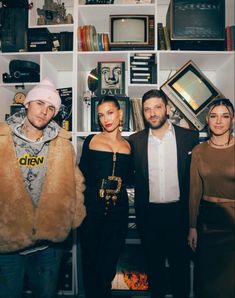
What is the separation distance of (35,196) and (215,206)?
113 cm

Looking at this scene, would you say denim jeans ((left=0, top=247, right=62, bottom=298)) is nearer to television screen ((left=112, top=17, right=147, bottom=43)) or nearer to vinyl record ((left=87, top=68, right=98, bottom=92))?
vinyl record ((left=87, top=68, right=98, bottom=92))

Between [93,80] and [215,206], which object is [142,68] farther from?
[215,206]

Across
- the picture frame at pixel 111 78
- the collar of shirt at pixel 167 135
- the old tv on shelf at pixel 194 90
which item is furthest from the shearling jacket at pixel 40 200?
the old tv on shelf at pixel 194 90

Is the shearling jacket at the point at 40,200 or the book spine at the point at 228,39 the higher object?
the book spine at the point at 228,39

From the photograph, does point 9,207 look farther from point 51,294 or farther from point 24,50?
point 24,50

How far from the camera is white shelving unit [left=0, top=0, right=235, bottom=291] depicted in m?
2.48

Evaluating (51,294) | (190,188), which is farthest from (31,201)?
(190,188)

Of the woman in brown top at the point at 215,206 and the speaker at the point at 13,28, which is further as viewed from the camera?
the speaker at the point at 13,28

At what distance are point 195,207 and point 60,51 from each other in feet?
5.86

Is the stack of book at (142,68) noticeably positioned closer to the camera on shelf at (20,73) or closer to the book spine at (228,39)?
the book spine at (228,39)

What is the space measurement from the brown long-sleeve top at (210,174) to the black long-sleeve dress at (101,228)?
0.48 m

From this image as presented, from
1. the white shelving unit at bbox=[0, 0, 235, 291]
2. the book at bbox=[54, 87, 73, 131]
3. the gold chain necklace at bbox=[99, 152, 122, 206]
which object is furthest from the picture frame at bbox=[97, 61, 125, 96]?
the gold chain necklace at bbox=[99, 152, 122, 206]

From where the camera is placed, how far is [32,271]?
155 cm

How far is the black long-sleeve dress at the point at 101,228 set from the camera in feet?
6.17
